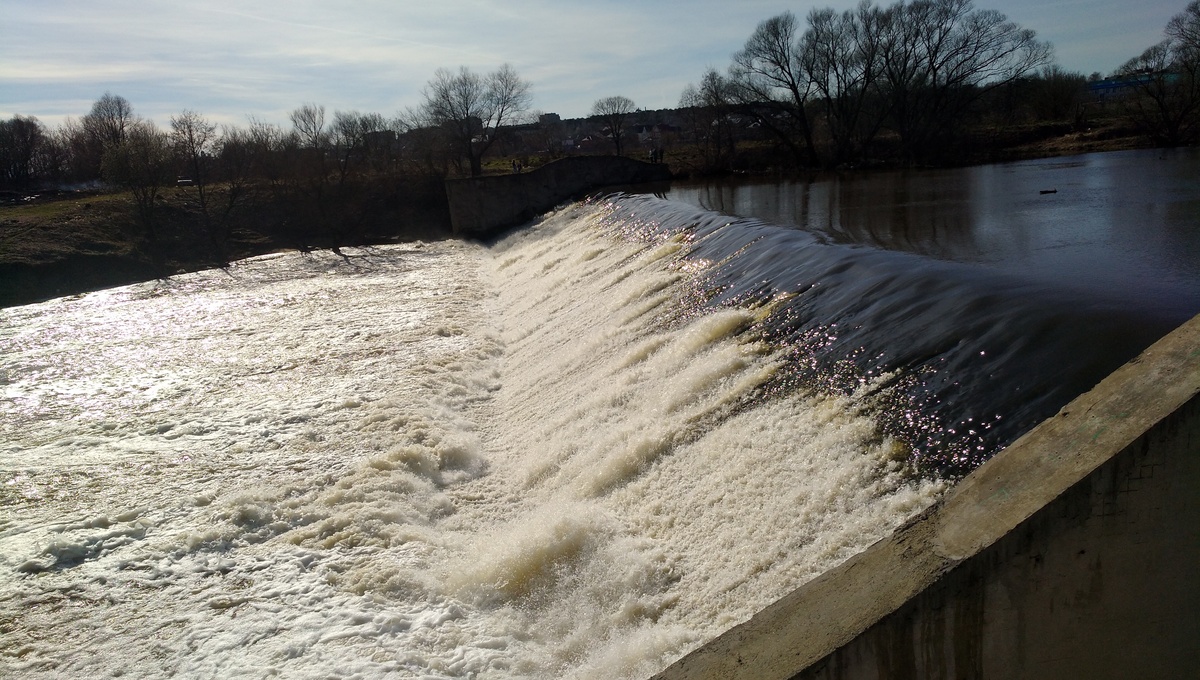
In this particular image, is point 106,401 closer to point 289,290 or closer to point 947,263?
point 289,290

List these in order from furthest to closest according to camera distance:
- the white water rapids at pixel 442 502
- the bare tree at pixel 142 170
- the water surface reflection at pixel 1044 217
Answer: the bare tree at pixel 142 170
the water surface reflection at pixel 1044 217
the white water rapids at pixel 442 502

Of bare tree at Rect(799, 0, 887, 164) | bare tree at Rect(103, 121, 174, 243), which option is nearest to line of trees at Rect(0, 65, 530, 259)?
bare tree at Rect(103, 121, 174, 243)

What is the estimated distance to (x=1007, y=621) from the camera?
303 cm

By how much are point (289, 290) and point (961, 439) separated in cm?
2091

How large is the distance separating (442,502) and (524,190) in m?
23.7

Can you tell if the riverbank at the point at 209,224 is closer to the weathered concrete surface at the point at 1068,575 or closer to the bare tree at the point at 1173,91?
the bare tree at the point at 1173,91

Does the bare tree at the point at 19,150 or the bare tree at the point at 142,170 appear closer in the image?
the bare tree at the point at 142,170

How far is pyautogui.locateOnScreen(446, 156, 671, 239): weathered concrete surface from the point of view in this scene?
2983 centimetres

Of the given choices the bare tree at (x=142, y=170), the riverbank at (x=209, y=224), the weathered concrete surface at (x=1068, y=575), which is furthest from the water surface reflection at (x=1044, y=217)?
the bare tree at (x=142, y=170)

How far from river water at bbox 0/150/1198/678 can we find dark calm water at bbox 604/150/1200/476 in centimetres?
3

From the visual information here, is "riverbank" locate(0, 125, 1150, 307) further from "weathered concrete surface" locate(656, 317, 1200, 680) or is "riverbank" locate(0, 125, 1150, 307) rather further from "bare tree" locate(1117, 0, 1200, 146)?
→ "weathered concrete surface" locate(656, 317, 1200, 680)

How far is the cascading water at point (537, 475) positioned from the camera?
4.96 meters

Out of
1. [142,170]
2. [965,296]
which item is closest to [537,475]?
[965,296]

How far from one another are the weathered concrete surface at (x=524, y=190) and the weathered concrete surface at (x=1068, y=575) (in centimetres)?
2723
